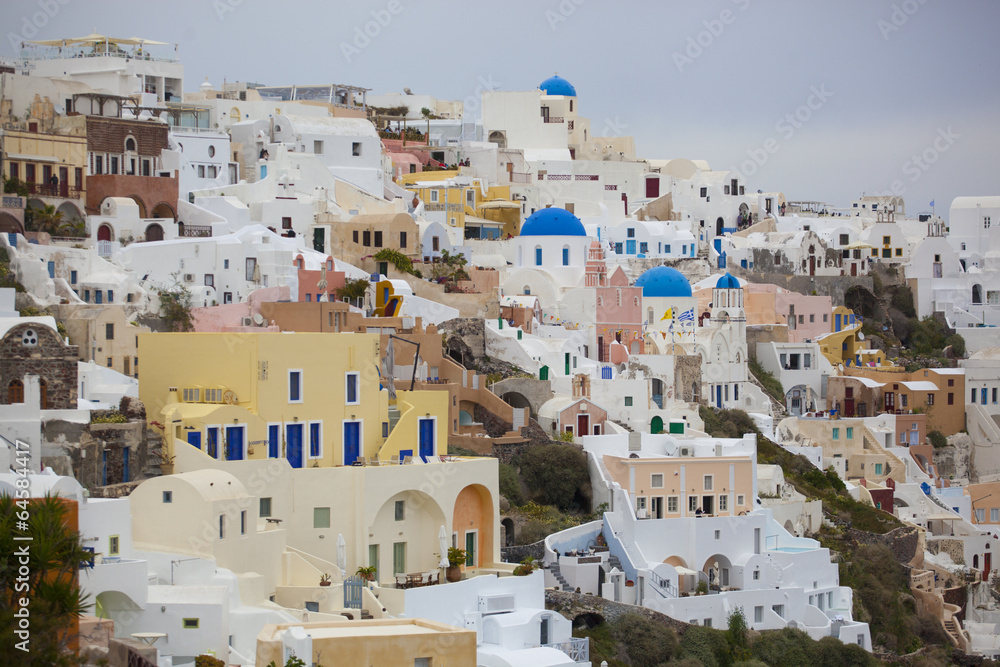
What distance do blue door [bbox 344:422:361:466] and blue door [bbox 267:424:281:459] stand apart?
73.8 inches

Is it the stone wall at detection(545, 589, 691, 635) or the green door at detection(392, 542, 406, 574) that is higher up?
the green door at detection(392, 542, 406, 574)

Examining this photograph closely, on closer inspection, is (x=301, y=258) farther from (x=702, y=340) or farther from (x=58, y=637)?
(x=58, y=637)

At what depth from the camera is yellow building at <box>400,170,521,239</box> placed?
214 feet

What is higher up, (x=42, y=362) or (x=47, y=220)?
(x=47, y=220)

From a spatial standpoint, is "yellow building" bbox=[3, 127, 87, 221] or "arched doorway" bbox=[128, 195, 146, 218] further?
"arched doorway" bbox=[128, 195, 146, 218]

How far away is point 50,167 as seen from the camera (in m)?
50.8

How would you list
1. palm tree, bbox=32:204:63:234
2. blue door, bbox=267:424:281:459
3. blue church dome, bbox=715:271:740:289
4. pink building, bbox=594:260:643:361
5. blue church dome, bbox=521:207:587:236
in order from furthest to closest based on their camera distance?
blue church dome, bbox=521:207:587:236 < blue church dome, bbox=715:271:740:289 < pink building, bbox=594:260:643:361 < palm tree, bbox=32:204:63:234 < blue door, bbox=267:424:281:459

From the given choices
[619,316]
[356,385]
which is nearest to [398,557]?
[356,385]

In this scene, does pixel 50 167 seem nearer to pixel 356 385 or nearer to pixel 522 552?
pixel 356 385

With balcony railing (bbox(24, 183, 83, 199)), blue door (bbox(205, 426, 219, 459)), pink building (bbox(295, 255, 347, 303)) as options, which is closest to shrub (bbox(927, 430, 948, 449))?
pink building (bbox(295, 255, 347, 303))

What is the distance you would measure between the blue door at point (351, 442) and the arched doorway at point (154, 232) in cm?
1601

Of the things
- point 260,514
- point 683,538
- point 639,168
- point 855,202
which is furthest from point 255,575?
point 855,202

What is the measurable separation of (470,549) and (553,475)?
6525 millimetres

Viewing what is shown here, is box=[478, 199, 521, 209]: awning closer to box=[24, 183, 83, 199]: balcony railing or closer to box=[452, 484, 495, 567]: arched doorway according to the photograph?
box=[24, 183, 83, 199]: balcony railing
